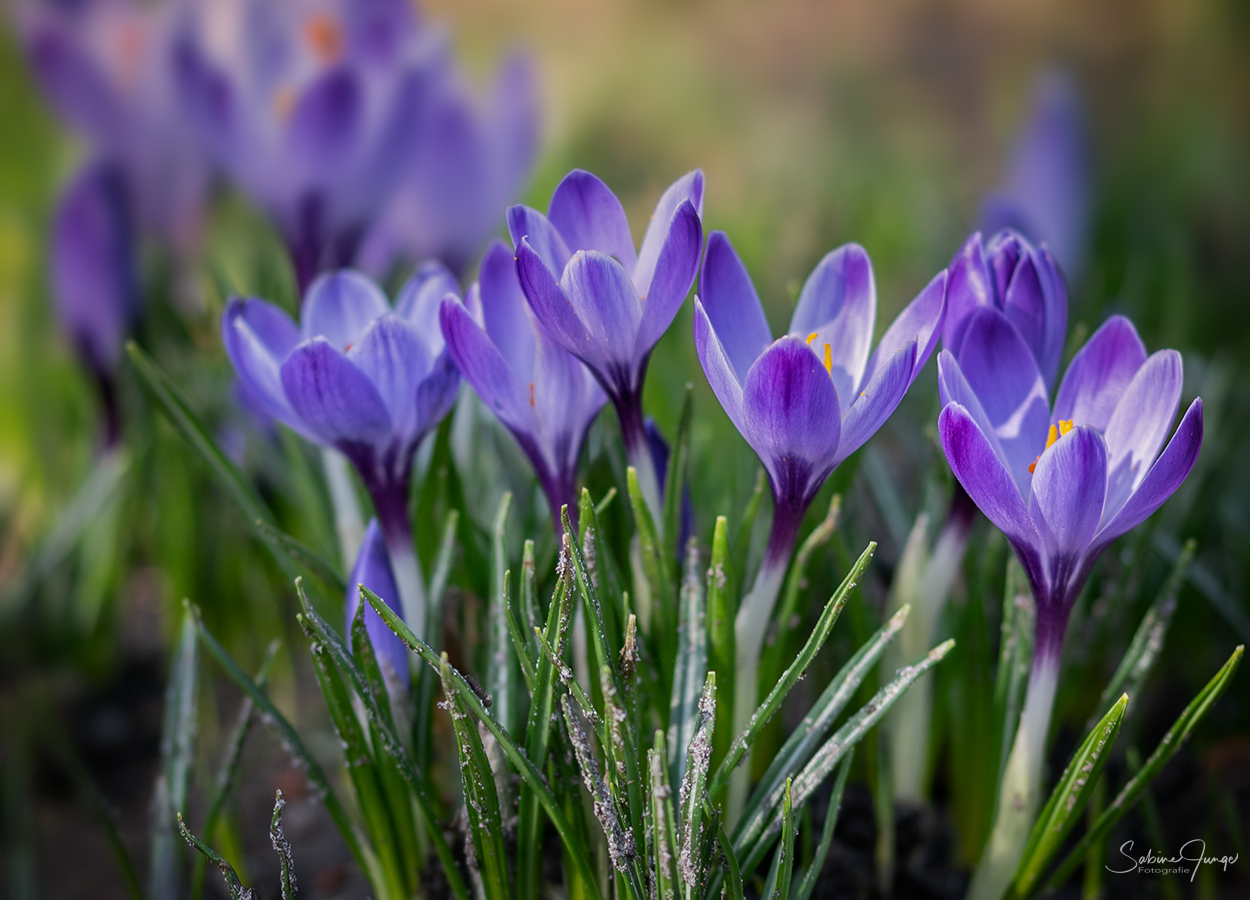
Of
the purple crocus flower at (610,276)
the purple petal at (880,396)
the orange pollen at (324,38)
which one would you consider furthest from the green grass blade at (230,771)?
the orange pollen at (324,38)

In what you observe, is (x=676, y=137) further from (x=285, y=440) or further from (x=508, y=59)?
(x=285, y=440)

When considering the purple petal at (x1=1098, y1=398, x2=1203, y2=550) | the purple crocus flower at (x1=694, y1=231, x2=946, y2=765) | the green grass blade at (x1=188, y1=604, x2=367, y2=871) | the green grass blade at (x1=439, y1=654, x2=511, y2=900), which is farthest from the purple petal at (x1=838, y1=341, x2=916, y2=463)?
the green grass blade at (x1=188, y1=604, x2=367, y2=871)

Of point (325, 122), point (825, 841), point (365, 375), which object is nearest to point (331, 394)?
point (365, 375)

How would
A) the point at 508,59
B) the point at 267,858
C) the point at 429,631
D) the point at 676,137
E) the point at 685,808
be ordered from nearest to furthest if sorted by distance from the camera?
the point at 685,808
the point at 429,631
the point at 267,858
the point at 508,59
the point at 676,137

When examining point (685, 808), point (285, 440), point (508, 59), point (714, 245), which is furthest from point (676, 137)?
point (685, 808)

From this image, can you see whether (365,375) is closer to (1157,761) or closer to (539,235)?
(539,235)

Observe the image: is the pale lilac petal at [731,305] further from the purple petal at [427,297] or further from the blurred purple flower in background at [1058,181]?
the blurred purple flower in background at [1058,181]
